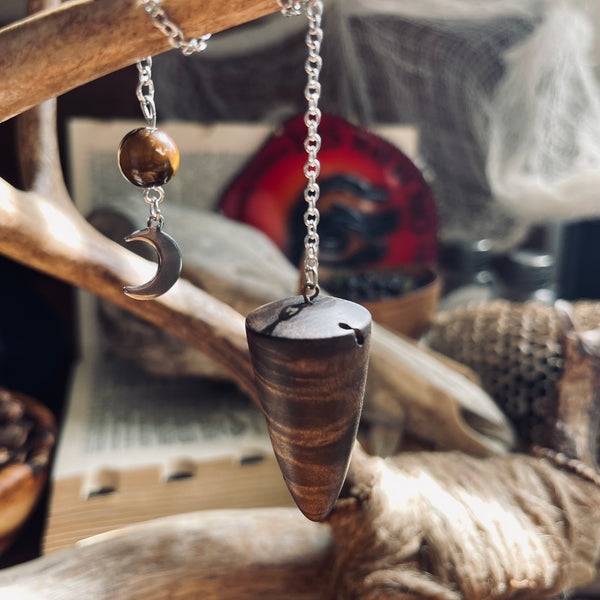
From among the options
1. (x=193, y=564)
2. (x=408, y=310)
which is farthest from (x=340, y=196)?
(x=193, y=564)

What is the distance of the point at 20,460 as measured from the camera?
800mm

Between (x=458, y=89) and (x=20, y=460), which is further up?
(x=458, y=89)

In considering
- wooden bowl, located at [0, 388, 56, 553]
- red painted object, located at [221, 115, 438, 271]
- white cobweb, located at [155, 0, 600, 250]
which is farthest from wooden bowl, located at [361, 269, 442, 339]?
wooden bowl, located at [0, 388, 56, 553]

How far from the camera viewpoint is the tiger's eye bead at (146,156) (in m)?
0.43

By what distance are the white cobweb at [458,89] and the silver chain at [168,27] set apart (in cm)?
90

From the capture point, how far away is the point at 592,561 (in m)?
0.65

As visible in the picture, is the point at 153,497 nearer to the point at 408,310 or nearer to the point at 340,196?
the point at 408,310

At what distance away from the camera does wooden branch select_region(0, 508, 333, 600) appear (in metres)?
0.57

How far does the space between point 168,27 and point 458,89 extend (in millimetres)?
1129

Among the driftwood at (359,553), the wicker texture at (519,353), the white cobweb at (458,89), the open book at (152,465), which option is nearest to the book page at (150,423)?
the open book at (152,465)

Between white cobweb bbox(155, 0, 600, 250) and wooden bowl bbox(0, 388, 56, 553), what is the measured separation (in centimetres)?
78

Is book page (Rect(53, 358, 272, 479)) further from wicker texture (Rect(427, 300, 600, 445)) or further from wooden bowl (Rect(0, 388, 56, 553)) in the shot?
wicker texture (Rect(427, 300, 600, 445))

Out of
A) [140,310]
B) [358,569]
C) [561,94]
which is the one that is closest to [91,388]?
[140,310]

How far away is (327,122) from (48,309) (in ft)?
2.47
